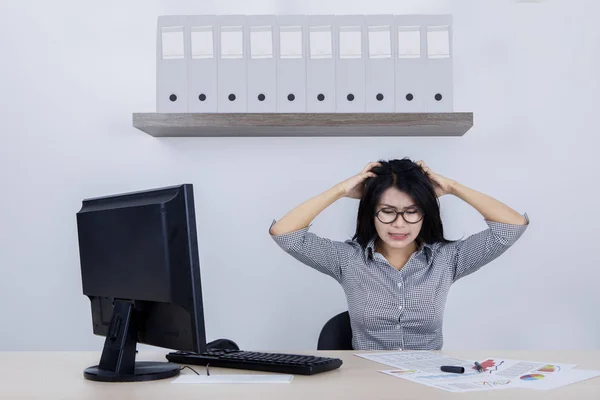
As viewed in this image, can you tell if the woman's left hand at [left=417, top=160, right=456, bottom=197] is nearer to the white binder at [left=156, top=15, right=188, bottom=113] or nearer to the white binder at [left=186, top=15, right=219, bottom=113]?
the white binder at [left=186, top=15, right=219, bottom=113]

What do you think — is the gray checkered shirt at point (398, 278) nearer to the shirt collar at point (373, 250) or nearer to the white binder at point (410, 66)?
the shirt collar at point (373, 250)

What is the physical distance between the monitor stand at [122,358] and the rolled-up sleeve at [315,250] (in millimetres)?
905

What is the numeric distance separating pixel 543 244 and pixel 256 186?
4.09 feet

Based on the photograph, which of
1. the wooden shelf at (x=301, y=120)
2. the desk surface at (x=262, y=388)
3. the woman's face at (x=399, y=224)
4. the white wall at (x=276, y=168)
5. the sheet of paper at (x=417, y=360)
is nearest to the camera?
the desk surface at (x=262, y=388)

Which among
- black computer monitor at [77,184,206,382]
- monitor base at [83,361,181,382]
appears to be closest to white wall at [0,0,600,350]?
black computer monitor at [77,184,206,382]

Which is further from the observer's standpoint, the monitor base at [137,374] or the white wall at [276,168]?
the white wall at [276,168]

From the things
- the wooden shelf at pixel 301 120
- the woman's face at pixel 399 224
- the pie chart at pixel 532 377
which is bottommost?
the pie chart at pixel 532 377

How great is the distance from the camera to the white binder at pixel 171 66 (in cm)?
253

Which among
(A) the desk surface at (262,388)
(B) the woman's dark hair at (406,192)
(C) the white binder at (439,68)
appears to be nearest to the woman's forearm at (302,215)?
(B) the woman's dark hair at (406,192)

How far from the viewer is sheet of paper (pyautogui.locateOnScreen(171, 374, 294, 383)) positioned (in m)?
1.38

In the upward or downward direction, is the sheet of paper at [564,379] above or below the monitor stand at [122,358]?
below

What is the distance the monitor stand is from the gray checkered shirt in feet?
3.01

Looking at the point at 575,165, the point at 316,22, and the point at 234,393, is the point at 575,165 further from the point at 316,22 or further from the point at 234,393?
the point at 234,393

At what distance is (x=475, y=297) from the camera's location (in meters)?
2.82
